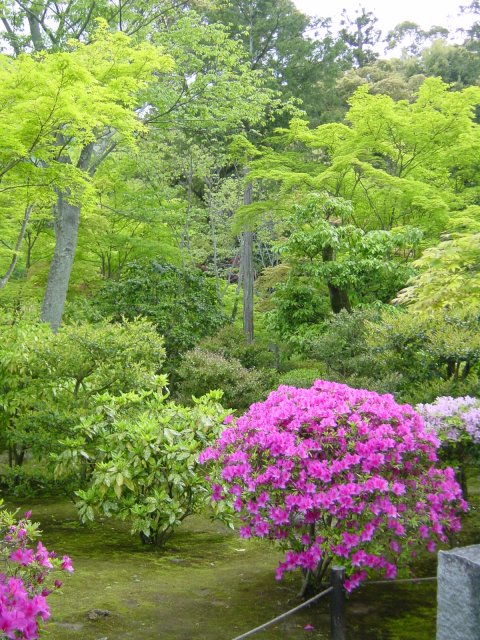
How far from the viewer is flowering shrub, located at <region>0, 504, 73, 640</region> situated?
2.06m

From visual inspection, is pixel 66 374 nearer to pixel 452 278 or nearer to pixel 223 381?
pixel 223 381

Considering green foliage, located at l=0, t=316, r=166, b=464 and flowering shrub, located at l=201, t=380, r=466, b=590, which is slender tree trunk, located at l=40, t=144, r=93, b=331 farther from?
flowering shrub, located at l=201, t=380, r=466, b=590

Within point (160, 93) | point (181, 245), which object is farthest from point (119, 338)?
point (181, 245)

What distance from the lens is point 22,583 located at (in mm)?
2285

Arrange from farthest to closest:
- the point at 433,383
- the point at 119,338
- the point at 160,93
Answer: the point at 160,93 < the point at 119,338 < the point at 433,383

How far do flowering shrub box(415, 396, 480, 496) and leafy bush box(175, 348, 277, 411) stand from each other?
503cm

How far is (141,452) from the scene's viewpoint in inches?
181

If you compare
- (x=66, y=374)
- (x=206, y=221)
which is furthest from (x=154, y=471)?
(x=206, y=221)

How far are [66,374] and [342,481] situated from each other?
3521 millimetres

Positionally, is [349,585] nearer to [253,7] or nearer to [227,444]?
[227,444]

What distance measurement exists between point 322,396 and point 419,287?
4117 millimetres

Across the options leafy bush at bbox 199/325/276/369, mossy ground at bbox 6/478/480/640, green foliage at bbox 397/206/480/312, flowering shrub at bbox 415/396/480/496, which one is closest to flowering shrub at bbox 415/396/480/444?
flowering shrub at bbox 415/396/480/496

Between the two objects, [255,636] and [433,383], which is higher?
[433,383]

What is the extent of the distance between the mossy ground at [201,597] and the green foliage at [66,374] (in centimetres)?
101
